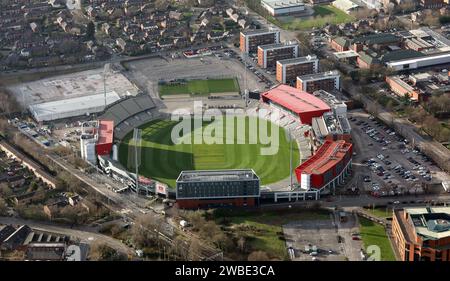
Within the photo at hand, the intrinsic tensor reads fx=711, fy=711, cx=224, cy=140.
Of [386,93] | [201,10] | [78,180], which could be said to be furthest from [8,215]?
[201,10]

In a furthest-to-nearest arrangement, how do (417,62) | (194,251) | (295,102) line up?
1. (417,62)
2. (295,102)
3. (194,251)

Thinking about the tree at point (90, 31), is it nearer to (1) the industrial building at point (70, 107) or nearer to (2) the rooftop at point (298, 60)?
(1) the industrial building at point (70, 107)

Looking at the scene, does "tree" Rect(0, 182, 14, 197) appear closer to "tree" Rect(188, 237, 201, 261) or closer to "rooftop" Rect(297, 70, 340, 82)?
"tree" Rect(188, 237, 201, 261)

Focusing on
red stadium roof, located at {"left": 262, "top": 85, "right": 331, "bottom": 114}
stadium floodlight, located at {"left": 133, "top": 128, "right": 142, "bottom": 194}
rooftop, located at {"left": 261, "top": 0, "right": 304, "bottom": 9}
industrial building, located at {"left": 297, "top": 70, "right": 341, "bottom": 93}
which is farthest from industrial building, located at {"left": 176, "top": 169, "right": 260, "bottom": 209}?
rooftop, located at {"left": 261, "top": 0, "right": 304, "bottom": 9}

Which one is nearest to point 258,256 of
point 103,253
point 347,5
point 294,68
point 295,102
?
point 103,253

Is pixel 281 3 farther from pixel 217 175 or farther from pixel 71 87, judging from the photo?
pixel 217 175

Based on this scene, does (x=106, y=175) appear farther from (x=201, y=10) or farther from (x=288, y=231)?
(x=201, y=10)
